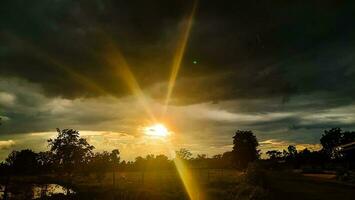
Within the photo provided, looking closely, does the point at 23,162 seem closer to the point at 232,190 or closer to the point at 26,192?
the point at 26,192

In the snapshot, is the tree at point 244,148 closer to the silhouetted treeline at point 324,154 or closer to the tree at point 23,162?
the silhouetted treeline at point 324,154

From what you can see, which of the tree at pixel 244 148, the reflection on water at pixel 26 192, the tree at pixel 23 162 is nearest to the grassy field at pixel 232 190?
the reflection on water at pixel 26 192

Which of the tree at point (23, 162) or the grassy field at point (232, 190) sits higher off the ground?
the tree at point (23, 162)

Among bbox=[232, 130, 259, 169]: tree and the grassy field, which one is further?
bbox=[232, 130, 259, 169]: tree

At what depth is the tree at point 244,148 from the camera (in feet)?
376

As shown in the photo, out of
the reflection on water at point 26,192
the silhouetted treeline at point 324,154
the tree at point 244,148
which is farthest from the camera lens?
the tree at point 244,148

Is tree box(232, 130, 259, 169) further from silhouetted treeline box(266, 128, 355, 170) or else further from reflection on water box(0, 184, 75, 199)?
reflection on water box(0, 184, 75, 199)

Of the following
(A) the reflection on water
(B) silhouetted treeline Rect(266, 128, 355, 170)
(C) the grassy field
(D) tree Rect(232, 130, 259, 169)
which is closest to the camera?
(C) the grassy field

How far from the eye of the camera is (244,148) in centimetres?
11538

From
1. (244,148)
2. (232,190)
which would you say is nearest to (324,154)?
(244,148)

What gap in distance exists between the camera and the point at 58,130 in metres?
117

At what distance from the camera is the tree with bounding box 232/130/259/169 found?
115m

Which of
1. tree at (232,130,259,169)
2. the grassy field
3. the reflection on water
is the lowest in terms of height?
the grassy field

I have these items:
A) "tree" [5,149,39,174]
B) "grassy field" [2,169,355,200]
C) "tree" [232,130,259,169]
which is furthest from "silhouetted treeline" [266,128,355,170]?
"tree" [5,149,39,174]
